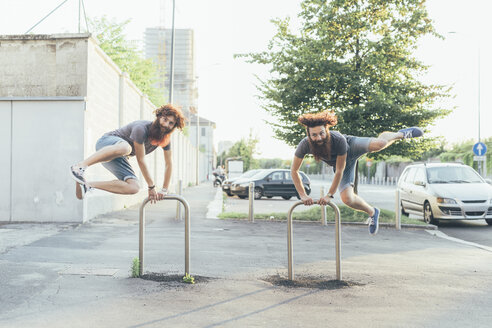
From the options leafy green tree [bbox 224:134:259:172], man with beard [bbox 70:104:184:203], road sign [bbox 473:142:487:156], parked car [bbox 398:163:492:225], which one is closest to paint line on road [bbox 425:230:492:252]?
parked car [bbox 398:163:492:225]

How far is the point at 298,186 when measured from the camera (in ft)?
17.3

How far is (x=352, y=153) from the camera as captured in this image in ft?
16.7

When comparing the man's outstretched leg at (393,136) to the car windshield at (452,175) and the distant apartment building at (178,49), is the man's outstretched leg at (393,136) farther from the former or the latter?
the distant apartment building at (178,49)

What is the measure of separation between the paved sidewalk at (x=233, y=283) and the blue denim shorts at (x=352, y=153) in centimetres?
127

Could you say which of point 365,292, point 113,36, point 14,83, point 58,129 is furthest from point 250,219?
point 113,36

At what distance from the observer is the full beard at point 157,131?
478 centimetres

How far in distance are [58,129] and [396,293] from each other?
8699mm

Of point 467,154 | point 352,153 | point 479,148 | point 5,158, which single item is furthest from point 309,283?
point 467,154

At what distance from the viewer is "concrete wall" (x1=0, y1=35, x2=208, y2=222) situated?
36.9 ft

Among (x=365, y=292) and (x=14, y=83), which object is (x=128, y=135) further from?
(x=14, y=83)

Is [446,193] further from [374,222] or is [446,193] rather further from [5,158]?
[5,158]

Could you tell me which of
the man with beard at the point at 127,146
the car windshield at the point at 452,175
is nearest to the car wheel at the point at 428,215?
the car windshield at the point at 452,175

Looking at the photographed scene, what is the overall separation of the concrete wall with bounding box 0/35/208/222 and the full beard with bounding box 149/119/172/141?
6.99 m

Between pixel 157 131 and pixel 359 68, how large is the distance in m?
9.67
